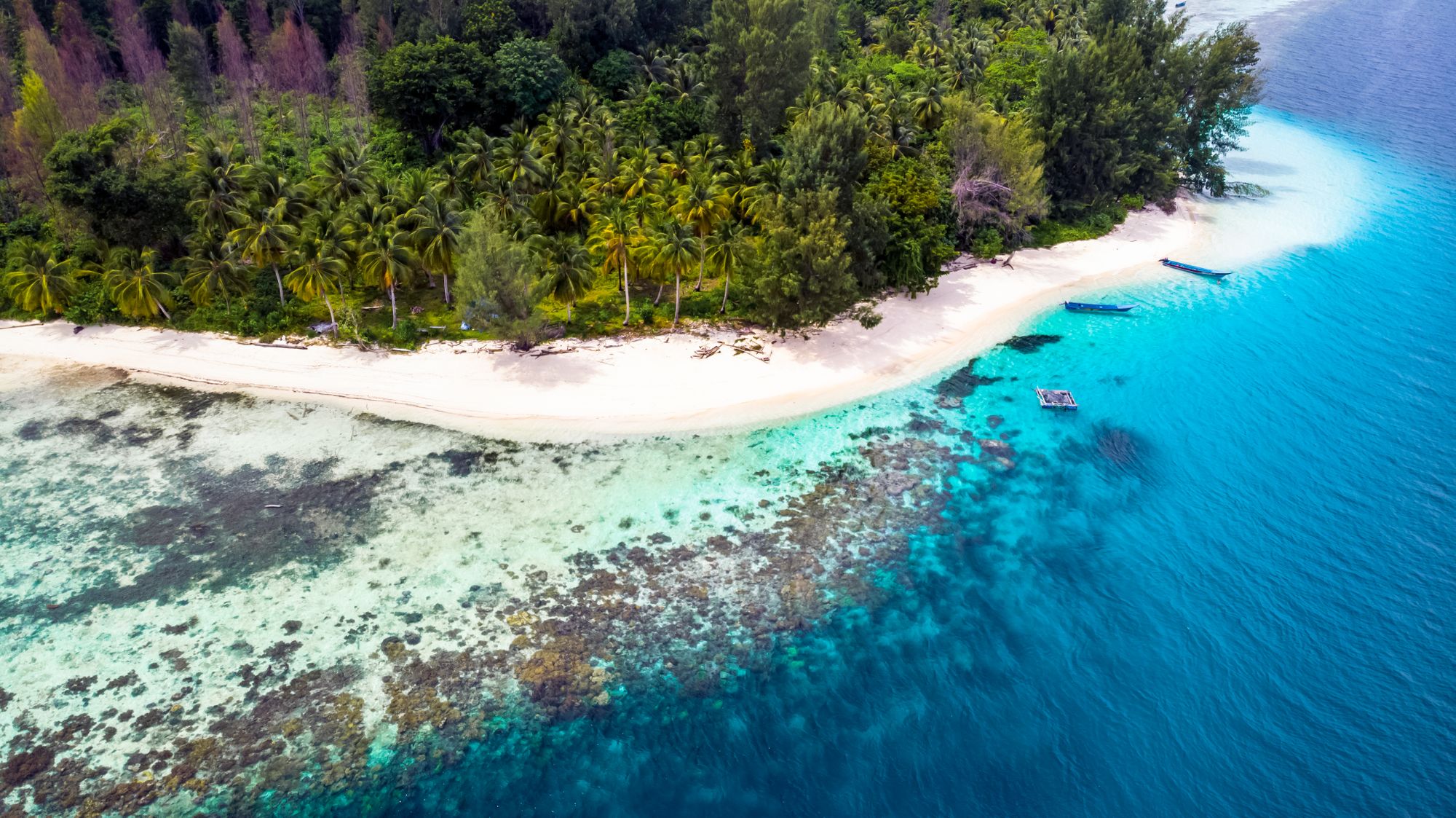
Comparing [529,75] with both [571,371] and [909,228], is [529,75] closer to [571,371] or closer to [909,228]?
[571,371]

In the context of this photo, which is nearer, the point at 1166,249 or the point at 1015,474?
the point at 1015,474

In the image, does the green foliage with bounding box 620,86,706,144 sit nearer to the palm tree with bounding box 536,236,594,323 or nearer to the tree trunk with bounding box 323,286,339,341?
the palm tree with bounding box 536,236,594,323

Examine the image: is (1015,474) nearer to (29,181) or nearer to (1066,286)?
(1066,286)

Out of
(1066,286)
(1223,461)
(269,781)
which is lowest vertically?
(269,781)

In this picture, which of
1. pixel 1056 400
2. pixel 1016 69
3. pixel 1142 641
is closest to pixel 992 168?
pixel 1056 400

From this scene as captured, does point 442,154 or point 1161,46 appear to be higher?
point 1161,46

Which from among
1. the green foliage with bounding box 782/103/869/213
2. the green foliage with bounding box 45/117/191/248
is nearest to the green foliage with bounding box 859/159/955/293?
the green foliage with bounding box 782/103/869/213

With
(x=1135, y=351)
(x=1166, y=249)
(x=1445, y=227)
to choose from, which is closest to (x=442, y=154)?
(x=1135, y=351)
